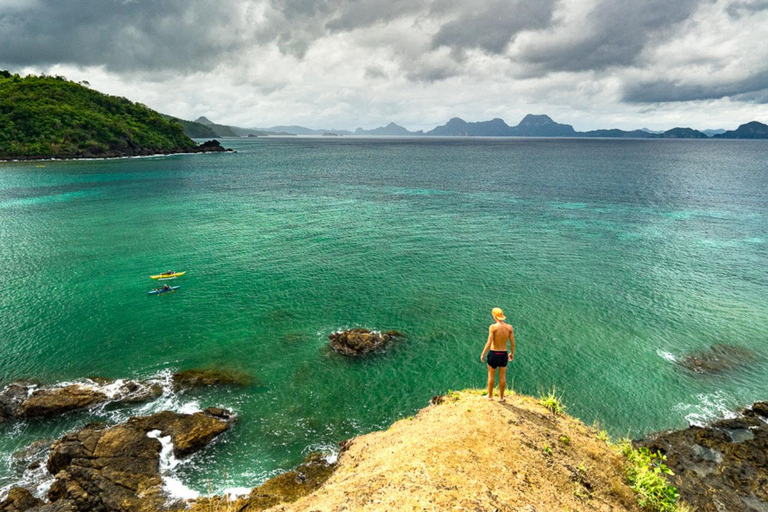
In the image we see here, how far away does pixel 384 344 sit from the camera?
31219mm

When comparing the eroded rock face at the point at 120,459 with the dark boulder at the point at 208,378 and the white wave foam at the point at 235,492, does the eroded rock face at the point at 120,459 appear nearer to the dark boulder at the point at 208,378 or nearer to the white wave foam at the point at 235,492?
the white wave foam at the point at 235,492

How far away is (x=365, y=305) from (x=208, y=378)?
1556cm

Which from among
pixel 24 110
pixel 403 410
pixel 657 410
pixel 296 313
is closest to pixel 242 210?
pixel 296 313

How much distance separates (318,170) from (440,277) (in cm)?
11281

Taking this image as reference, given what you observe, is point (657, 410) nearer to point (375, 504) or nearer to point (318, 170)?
point (375, 504)

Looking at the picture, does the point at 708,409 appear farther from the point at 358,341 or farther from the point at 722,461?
the point at 358,341

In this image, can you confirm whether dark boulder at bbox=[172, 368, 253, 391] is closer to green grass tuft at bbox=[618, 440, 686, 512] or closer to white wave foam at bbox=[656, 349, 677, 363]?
green grass tuft at bbox=[618, 440, 686, 512]

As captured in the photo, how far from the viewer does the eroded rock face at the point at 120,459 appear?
693 inches

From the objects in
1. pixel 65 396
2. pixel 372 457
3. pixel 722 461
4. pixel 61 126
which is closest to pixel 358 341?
pixel 372 457

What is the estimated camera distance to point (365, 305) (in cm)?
3738

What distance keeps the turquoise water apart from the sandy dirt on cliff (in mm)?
8245

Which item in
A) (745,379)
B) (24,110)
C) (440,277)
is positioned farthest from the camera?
(24,110)

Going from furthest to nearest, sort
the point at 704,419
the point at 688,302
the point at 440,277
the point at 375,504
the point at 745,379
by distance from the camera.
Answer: the point at 440,277
the point at 688,302
the point at 745,379
the point at 704,419
the point at 375,504

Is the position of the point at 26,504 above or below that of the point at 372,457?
below
